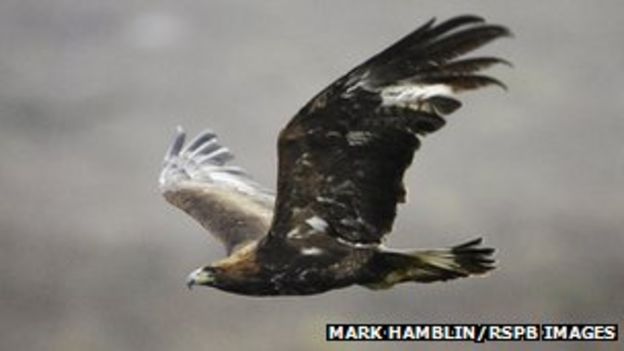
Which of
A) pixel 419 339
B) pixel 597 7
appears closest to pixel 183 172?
pixel 419 339

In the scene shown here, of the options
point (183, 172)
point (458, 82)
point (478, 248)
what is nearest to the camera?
point (458, 82)

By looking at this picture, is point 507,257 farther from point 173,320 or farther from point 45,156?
point 45,156

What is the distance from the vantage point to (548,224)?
9.37 ft

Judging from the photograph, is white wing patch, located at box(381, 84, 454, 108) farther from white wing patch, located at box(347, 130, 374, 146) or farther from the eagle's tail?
the eagle's tail

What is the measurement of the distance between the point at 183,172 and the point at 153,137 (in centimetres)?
14

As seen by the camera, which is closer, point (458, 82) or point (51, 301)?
point (458, 82)

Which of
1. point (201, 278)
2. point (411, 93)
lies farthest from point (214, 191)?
point (411, 93)

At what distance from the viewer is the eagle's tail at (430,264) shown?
8.02 feet

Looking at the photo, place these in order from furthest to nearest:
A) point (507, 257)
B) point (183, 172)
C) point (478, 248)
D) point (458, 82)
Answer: point (183, 172)
point (507, 257)
point (478, 248)
point (458, 82)

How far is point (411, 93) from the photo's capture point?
7.16 feet

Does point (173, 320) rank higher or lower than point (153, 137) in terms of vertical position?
lower

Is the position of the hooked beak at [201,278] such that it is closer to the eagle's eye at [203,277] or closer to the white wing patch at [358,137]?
the eagle's eye at [203,277]

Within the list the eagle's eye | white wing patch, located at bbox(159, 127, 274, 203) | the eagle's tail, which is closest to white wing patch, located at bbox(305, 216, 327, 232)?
the eagle's tail

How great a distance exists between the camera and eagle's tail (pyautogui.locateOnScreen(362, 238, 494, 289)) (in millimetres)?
2445
